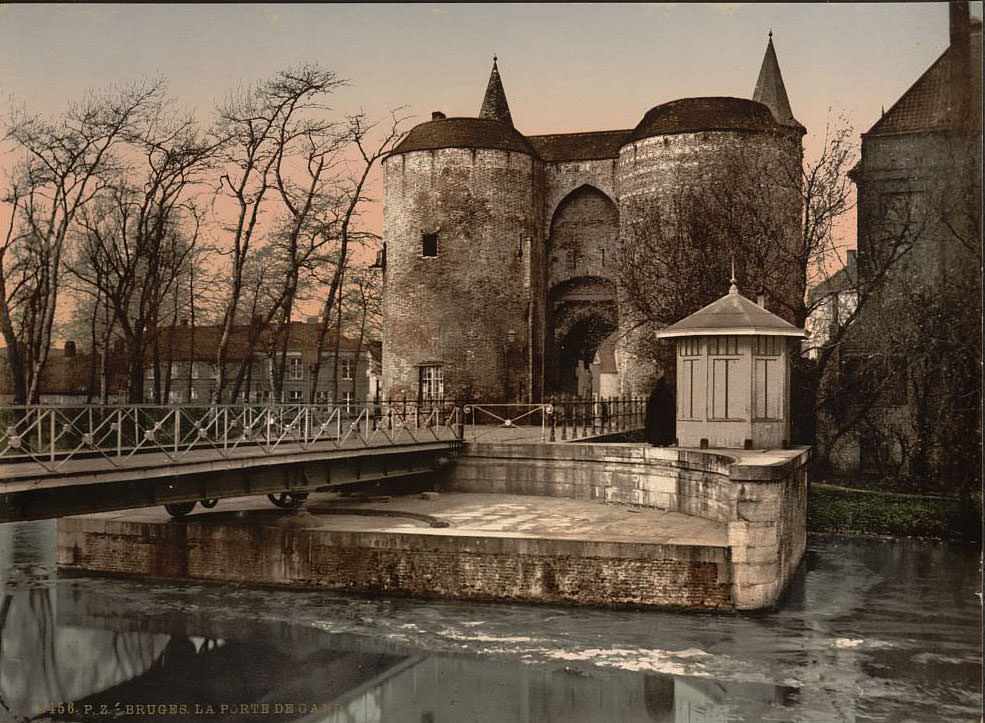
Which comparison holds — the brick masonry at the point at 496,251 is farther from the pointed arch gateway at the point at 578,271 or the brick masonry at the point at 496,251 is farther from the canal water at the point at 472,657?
the canal water at the point at 472,657

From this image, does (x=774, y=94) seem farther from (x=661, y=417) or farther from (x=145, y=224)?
(x=145, y=224)

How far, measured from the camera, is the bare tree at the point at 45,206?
18.7 meters

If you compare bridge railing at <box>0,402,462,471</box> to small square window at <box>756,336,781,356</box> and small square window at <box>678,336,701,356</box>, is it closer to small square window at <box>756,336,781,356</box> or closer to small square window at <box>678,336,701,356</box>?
small square window at <box>678,336,701,356</box>

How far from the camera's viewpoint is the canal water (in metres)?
10.8

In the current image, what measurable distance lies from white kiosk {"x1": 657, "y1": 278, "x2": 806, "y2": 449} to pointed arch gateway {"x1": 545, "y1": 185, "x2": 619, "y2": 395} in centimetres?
1464

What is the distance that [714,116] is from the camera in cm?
2884

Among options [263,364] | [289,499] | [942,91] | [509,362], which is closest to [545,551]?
[289,499]

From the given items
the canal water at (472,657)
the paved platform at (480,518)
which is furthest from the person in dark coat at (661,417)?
the canal water at (472,657)

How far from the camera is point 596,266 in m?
32.8

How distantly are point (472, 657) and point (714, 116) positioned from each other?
20.9 metres

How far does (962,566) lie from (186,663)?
1274 centimetres

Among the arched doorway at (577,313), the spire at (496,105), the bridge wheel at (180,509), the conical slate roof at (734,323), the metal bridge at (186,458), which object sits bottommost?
the bridge wheel at (180,509)

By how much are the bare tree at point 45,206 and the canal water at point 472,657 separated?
6045mm

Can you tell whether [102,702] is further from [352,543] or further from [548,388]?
[548,388]
